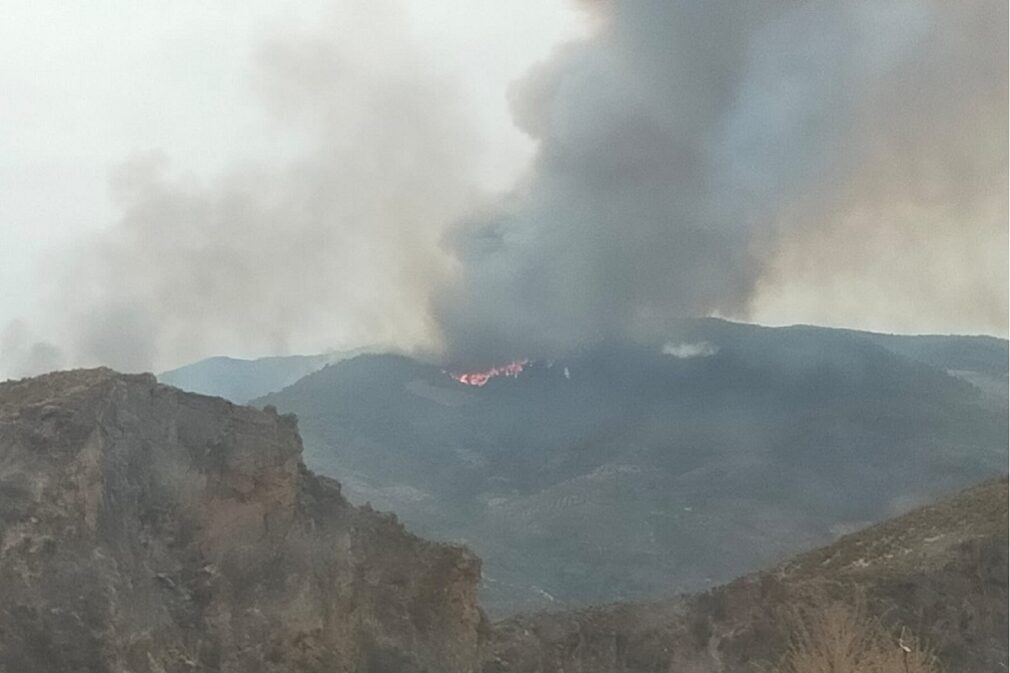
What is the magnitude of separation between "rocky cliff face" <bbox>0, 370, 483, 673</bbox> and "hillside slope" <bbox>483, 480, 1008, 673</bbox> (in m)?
2.49

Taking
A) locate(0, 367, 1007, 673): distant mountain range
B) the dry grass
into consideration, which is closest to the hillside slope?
locate(0, 367, 1007, 673): distant mountain range

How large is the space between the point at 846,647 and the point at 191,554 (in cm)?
1333

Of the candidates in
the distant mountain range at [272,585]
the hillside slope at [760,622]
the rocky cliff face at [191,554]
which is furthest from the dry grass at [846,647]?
the rocky cliff face at [191,554]

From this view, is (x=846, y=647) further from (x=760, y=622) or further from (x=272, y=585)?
(x=272, y=585)

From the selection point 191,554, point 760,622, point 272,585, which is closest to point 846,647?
point 760,622

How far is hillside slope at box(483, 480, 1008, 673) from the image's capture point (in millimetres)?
27156

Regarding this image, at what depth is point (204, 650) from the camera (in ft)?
67.8

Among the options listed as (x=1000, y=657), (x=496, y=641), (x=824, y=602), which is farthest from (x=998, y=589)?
(x=496, y=641)

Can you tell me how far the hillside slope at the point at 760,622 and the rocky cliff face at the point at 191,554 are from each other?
249 centimetres

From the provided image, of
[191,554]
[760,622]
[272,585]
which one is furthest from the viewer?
[760,622]

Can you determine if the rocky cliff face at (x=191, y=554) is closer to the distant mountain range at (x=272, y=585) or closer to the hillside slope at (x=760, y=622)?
the distant mountain range at (x=272, y=585)

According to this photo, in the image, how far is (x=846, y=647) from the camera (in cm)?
2167

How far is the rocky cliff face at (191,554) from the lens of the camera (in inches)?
775

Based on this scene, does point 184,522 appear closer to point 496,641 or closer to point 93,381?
point 93,381
